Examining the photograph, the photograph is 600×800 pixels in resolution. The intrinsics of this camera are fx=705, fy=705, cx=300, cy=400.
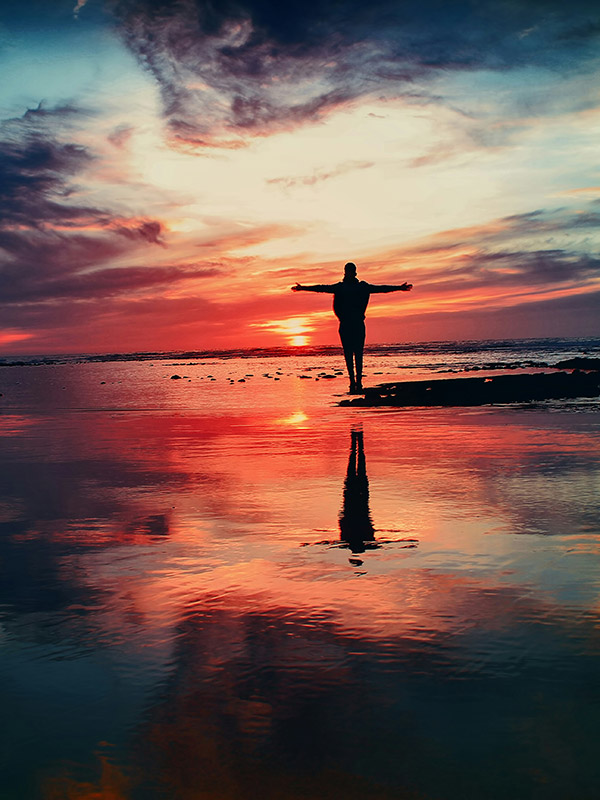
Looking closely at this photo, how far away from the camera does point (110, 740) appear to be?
289cm

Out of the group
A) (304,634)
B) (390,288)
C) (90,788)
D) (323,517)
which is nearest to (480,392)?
(390,288)

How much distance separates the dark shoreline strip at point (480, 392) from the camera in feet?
61.3

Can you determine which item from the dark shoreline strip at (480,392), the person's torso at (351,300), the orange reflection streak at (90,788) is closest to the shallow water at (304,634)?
the orange reflection streak at (90,788)

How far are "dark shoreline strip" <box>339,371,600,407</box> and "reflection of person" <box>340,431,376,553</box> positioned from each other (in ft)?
30.3

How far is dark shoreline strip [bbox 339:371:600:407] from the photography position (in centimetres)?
1867

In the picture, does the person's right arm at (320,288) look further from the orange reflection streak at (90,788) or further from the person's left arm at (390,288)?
the orange reflection streak at (90,788)

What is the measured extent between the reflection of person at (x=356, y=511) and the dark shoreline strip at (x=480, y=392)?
925cm

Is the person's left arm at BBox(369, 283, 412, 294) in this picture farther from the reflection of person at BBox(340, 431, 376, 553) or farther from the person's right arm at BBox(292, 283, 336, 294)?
the reflection of person at BBox(340, 431, 376, 553)

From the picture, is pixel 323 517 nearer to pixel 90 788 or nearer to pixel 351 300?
pixel 90 788

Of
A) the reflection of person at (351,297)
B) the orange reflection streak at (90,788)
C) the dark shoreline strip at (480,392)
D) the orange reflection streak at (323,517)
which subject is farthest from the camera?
the dark shoreline strip at (480,392)

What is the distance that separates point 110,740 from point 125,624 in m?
1.17

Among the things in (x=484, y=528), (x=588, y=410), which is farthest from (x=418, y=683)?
(x=588, y=410)

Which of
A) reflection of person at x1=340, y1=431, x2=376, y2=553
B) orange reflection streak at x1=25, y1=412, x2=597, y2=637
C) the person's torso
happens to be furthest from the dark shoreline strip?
reflection of person at x1=340, y1=431, x2=376, y2=553

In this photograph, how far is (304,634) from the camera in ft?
12.6
